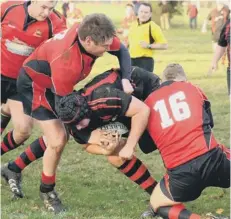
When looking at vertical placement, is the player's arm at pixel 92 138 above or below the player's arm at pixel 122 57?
below

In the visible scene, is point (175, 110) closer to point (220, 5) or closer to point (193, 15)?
point (220, 5)

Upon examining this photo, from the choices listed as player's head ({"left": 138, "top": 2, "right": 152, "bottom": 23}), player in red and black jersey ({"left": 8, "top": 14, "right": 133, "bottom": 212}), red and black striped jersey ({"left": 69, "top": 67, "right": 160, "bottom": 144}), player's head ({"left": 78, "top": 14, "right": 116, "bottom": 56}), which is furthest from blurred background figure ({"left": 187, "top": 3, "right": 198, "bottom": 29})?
player's head ({"left": 78, "top": 14, "right": 116, "bottom": 56})

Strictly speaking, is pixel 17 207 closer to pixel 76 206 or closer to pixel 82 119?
pixel 76 206

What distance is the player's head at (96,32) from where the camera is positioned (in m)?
4.79

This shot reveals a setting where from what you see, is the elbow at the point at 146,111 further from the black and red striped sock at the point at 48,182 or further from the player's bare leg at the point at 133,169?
the black and red striped sock at the point at 48,182

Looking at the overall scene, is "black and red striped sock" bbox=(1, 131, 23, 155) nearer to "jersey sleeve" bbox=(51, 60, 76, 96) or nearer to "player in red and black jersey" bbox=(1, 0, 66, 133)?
"player in red and black jersey" bbox=(1, 0, 66, 133)

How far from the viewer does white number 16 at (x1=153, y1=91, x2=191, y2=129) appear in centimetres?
457

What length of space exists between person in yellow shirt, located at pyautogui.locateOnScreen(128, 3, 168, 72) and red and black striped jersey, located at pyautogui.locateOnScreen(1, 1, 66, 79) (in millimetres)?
3982

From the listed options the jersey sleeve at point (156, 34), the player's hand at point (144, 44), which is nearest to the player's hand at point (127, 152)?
the jersey sleeve at point (156, 34)

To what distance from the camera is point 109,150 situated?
4.96 metres

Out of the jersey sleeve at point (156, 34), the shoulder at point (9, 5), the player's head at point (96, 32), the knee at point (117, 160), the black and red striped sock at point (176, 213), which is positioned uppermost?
the player's head at point (96, 32)

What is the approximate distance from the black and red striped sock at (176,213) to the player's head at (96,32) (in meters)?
1.39

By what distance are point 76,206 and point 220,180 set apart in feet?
5.57

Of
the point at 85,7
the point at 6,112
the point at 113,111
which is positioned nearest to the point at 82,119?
the point at 113,111
